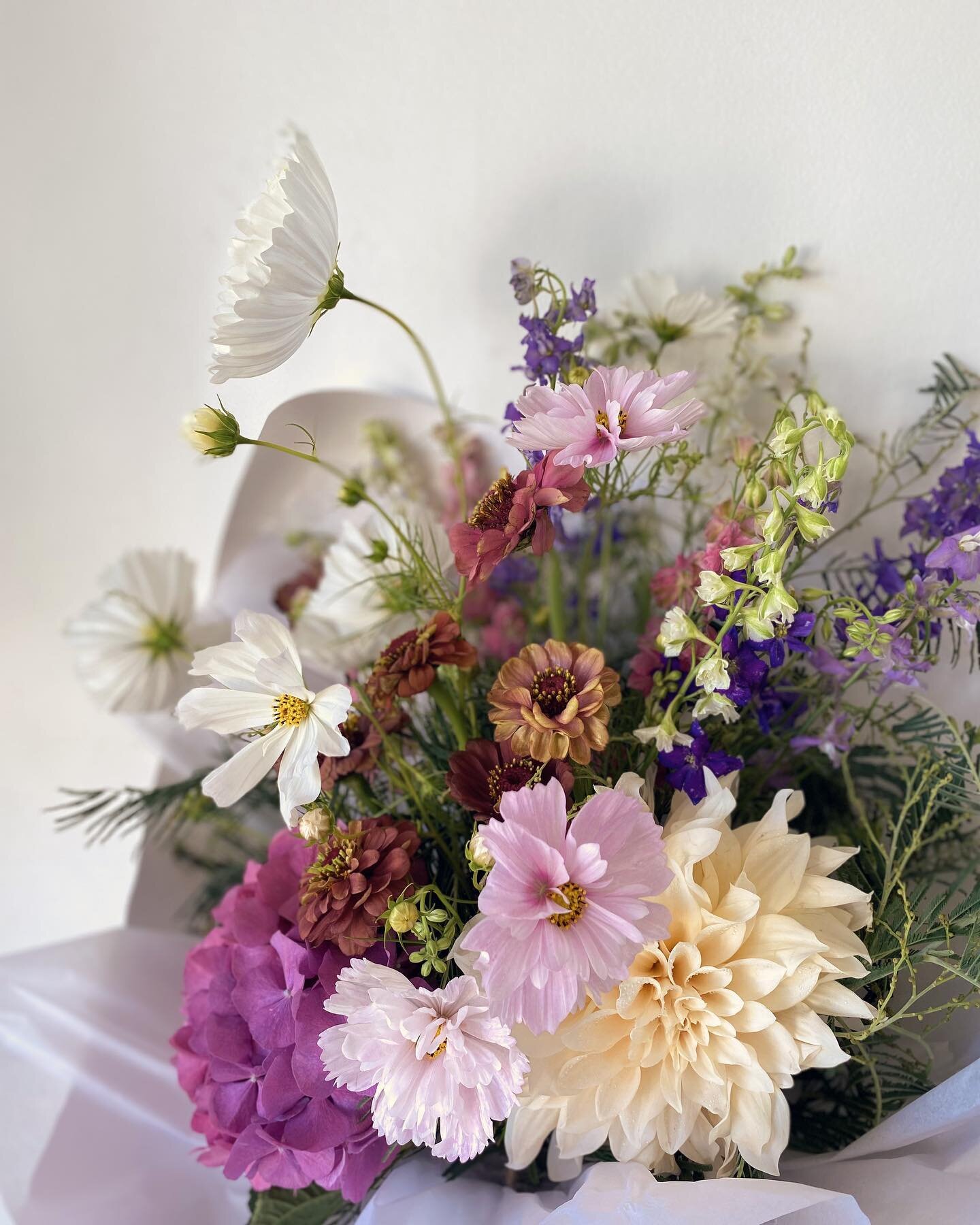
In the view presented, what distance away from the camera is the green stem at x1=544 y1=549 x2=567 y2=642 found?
2.00ft

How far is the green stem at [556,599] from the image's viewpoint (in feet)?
2.00

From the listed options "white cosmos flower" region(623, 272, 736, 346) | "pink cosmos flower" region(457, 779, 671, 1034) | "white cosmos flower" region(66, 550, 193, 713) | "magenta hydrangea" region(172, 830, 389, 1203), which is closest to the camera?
"pink cosmos flower" region(457, 779, 671, 1034)

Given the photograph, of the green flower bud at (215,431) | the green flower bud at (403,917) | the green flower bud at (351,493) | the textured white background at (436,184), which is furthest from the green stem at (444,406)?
the green flower bud at (403,917)

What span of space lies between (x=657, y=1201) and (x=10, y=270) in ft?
2.66

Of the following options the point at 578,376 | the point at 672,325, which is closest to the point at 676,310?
the point at 672,325

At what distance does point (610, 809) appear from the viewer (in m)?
0.36

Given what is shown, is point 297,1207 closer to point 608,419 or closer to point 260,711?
point 260,711

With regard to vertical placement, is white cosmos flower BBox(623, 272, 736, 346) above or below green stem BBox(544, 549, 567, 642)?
above

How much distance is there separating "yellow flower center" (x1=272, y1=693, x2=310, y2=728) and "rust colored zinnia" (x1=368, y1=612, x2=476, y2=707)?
1.9 inches

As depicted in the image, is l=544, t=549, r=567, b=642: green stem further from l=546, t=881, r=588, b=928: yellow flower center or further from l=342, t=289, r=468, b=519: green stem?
l=546, t=881, r=588, b=928: yellow flower center

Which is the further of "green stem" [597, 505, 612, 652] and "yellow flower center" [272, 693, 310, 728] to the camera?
"green stem" [597, 505, 612, 652]

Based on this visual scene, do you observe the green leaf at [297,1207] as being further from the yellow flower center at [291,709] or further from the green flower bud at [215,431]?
the green flower bud at [215,431]

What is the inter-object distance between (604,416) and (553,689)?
0.13m

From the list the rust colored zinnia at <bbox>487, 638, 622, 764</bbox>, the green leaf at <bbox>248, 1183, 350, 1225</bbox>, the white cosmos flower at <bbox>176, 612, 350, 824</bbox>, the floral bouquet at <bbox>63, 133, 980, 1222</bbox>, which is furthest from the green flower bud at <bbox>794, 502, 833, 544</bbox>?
the green leaf at <bbox>248, 1183, 350, 1225</bbox>
